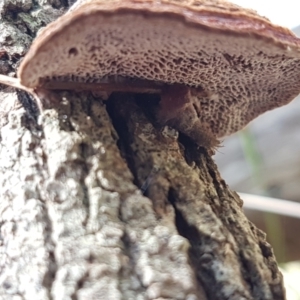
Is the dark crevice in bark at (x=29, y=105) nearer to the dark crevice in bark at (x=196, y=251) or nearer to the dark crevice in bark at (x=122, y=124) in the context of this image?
the dark crevice in bark at (x=122, y=124)

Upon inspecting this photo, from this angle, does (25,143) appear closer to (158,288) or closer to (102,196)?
(102,196)

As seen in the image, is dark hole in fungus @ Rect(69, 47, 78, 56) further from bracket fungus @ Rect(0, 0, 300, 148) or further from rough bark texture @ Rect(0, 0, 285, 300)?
rough bark texture @ Rect(0, 0, 285, 300)

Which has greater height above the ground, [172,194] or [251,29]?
[251,29]

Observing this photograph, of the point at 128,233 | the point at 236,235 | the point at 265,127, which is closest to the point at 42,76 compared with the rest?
the point at 128,233

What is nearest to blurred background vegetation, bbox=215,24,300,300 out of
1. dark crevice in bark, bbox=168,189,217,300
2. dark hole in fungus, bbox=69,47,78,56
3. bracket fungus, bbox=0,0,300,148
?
bracket fungus, bbox=0,0,300,148

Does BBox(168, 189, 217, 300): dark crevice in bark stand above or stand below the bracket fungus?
below

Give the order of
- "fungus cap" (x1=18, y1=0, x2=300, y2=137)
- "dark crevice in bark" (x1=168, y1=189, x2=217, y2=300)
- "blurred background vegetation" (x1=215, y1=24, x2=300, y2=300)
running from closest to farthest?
"fungus cap" (x1=18, y1=0, x2=300, y2=137) → "dark crevice in bark" (x1=168, y1=189, x2=217, y2=300) → "blurred background vegetation" (x1=215, y1=24, x2=300, y2=300)
